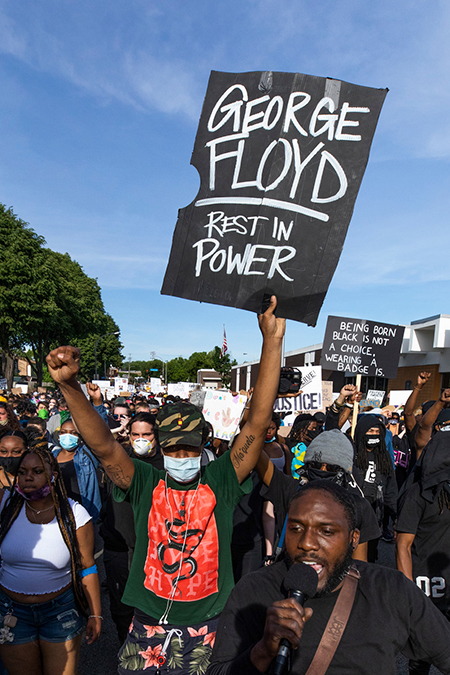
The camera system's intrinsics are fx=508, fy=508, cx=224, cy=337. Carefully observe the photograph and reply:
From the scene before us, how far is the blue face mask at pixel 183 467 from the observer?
2.51m

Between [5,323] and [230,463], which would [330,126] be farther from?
[5,323]

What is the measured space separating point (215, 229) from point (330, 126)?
809 millimetres

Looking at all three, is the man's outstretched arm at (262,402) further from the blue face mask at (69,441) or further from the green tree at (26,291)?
the green tree at (26,291)

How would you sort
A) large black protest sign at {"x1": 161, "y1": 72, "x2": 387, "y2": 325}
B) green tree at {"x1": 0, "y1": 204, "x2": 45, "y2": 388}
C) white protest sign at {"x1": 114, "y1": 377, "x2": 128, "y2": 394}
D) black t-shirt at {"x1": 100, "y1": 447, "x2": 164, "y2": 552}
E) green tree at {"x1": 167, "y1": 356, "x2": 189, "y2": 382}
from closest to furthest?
large black protest sign at {"x1": 161, "y1": 72, "x2": 387, "y2": 325} < black t-shirt at {"x1": 100, "y1": 447, "x2": 164, "y2": 552} < white protest sign at {"x1": 114, "y1": 377, "x2": 128, "y2": 394} < green tree at {"x1": 0, "y1": 204, "x2": 45, "y2": 388} < green tree at {"x1": 167, "y1": 356, "x2": 189, "y2": 382}

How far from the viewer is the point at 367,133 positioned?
105 inches

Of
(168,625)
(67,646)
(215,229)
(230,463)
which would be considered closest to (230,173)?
(215,229)

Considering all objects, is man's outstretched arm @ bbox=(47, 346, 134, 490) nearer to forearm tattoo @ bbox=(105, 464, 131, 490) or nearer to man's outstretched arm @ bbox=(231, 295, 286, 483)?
forearm tattoo @ bbox=(105, 464, 131, 490)

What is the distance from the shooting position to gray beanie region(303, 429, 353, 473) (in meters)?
3.11

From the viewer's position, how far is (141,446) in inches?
171

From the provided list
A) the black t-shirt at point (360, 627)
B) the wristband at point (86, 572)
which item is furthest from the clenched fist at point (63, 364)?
the wristband at point (86, 572)

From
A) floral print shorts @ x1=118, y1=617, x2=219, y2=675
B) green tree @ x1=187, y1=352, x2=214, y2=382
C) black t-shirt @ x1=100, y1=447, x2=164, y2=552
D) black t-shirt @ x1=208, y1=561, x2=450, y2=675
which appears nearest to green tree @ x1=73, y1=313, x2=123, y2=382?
green tree @ x1=187, y1=352, x2=214, y2=382

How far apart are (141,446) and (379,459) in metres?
2.74

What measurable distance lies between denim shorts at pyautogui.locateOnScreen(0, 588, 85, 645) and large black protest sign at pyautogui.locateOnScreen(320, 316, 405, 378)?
6.69m

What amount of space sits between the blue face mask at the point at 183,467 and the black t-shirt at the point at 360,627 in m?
0.81
